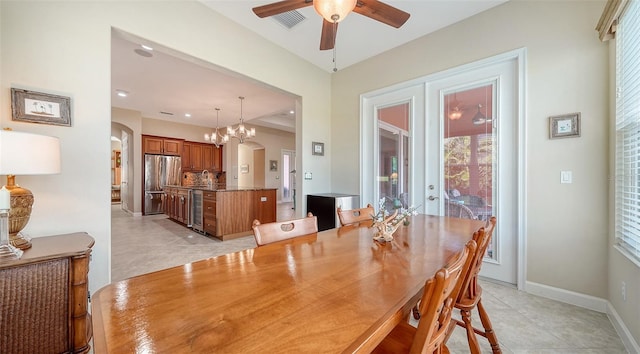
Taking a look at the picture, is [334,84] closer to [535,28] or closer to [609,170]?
[535,28]

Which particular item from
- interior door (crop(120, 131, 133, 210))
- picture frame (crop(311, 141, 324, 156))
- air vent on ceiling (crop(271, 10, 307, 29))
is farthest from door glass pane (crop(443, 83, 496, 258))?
interior door (crop(120, 131, 133, 210))

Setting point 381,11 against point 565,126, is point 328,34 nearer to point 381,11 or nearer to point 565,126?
point 381,11

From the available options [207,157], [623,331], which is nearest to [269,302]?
[623,331]

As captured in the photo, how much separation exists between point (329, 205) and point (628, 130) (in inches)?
109

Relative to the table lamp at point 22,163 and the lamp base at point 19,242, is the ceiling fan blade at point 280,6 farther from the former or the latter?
the lamp base at point 19,242

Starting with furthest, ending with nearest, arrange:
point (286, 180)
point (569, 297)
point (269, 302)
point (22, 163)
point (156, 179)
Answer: point (286, 180) → point (156, 179) → point (569, 297) → point (22, 163) → point (269, 302)

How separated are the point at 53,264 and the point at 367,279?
1749mm

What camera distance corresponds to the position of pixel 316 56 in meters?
3.61

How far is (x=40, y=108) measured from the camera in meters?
1.69

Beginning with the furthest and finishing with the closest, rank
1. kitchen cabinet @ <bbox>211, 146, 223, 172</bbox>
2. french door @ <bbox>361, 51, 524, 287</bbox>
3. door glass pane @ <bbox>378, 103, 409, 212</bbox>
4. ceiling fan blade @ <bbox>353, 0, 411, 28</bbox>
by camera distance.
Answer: kitchen cabinet @ <bbox>211, 146, 223, 172</bbox> < door glass pane @ <bbox>378, 103, 409, 212</bbox> < french door @ <bbox>361, 51, 524, 287</bbox> < ceiling fan blade @ <bbox>353, 0, 411, 28</bbox>

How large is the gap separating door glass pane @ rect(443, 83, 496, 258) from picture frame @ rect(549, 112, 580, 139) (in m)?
0.48

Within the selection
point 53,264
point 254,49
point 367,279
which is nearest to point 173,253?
point 53,264

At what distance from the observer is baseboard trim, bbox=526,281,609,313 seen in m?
2.00

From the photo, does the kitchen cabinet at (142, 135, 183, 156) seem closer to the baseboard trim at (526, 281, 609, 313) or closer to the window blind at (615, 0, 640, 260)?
the baseboard trim at (526, 281, 609, 313)
